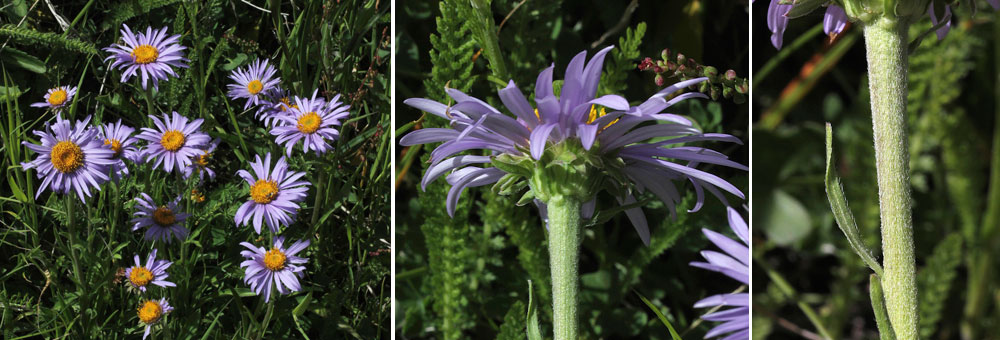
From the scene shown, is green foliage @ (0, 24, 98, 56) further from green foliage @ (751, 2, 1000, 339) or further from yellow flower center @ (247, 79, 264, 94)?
green foliage @ (751, 2, 1000, 339)

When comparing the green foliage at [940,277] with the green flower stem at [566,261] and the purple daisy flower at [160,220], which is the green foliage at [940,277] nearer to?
the green flower stem at [566,261]

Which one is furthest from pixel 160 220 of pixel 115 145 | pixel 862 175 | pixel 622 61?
pixel 862 175

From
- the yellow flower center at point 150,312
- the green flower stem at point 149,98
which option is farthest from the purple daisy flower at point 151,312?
the green flower stem at point 149,98

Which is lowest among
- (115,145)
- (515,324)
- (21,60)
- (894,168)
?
(515,324)

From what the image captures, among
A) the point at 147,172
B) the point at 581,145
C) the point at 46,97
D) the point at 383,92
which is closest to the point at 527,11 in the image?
the point at 383,92

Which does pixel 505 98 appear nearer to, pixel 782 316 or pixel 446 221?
pixel 446 221

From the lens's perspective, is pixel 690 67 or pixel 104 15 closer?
pixel 690 67

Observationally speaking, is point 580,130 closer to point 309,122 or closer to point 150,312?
point 309,122
